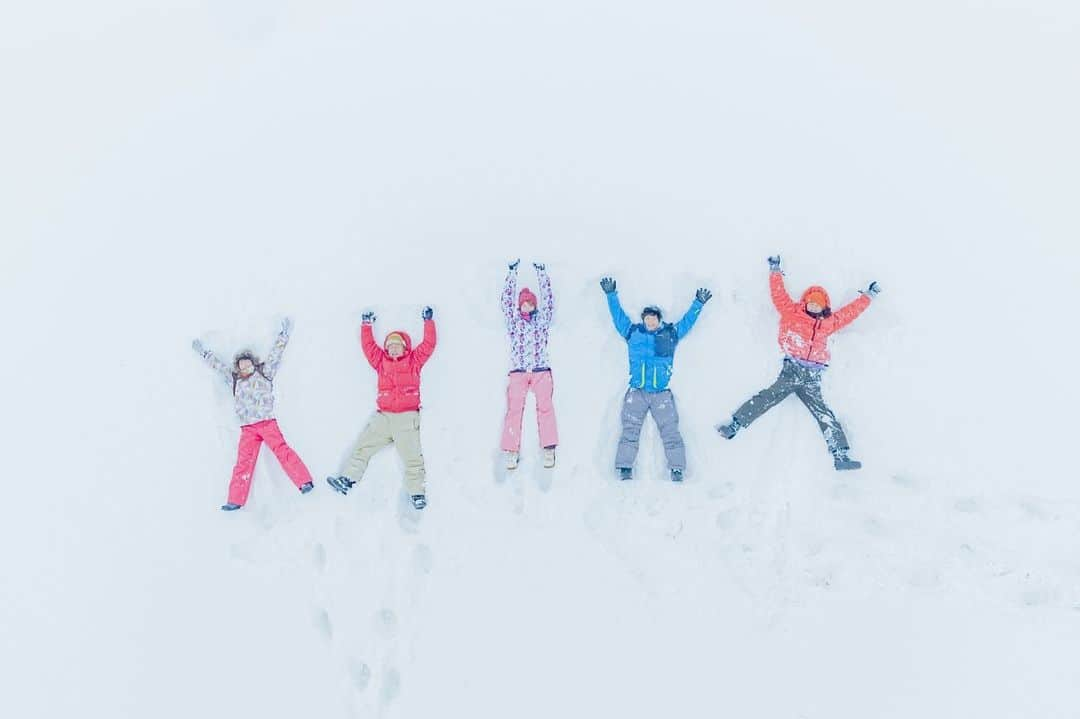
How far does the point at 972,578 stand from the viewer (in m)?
5.95

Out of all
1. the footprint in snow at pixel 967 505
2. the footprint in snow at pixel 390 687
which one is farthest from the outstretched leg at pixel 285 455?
the footprint in snow at pixel 967 505

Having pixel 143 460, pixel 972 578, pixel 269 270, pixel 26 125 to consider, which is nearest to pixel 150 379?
pixel 143 460

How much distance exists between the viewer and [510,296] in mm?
6508

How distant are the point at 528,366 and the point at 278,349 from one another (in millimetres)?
2238

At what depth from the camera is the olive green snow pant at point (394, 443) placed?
631cm

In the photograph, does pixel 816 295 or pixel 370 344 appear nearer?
pixel 816 295

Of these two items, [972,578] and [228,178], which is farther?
[228,178]

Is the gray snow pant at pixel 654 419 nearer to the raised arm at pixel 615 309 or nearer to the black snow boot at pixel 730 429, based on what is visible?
the black snow boot at pixel 730 429

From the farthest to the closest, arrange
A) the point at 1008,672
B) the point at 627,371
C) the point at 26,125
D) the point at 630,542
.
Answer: the point at 26,125
the point at 627,371
the point at 630,542
the point at 1008,672

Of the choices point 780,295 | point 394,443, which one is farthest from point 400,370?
point 780,295

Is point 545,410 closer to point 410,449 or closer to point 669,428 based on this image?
point 669,428

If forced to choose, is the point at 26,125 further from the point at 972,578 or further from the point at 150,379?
the point at 972,578

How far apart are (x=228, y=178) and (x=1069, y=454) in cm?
783

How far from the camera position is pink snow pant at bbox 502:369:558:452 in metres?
6.34
